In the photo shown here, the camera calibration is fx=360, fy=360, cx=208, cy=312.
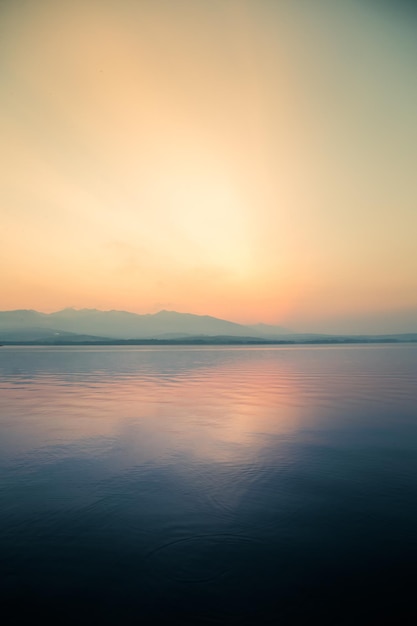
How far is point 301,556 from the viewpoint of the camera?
19.0ft

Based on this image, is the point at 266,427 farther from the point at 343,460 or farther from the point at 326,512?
the point at 326,512

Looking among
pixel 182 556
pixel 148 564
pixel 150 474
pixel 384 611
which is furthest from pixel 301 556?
pixel 150 474

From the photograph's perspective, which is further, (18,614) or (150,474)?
(150,474)

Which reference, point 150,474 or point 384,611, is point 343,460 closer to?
point 150,474

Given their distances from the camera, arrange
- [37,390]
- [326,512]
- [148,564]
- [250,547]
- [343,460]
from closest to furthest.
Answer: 1. [148,564]
2. [250,547]
3. [326,512]
4. [343,460]
5. [37,390]

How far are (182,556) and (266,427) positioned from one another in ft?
30.8

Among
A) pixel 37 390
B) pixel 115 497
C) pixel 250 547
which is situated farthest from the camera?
pixel 37 390

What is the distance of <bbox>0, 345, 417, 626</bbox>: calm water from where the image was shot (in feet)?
15.7

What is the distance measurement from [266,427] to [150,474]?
6411mm

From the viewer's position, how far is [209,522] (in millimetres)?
6926

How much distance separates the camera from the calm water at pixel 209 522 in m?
4.79

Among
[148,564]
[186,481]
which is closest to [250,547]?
[148,564]

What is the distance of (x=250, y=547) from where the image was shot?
6.01 m

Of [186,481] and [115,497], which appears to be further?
[186,481]
